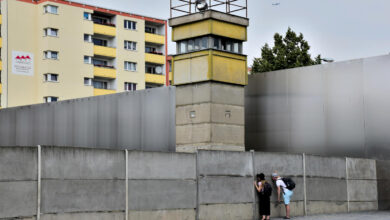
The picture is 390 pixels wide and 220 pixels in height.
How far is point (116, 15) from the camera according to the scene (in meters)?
74.3

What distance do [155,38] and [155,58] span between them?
2.52 meters

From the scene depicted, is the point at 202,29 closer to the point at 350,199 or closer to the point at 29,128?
the point at 350,199

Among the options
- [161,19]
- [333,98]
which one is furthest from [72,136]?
[161,19]

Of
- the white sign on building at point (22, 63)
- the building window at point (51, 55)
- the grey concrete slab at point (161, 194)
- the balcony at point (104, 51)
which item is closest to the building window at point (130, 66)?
the balcony at point (104, 51)

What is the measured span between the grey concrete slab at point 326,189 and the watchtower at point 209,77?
11.2ft

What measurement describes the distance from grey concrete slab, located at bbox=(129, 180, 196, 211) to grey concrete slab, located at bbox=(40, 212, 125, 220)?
0.50 metres

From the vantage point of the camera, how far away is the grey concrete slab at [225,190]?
1870 cm

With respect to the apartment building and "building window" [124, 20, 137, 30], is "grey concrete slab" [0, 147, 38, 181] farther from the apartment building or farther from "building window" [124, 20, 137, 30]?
"building window" [124, 20, 137, 30]

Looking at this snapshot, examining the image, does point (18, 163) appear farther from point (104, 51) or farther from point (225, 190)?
point (104, 51)

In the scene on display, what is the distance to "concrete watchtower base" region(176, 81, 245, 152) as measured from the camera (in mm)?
23766

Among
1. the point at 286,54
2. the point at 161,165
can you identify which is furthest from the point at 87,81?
the point at 161,165

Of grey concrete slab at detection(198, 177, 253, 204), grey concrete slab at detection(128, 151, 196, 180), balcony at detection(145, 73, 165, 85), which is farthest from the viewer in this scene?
balcony at detection(145, 73, 165, 85)

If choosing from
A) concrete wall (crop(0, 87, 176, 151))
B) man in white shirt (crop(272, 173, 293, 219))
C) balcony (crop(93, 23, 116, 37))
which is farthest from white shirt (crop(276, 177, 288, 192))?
balcony (crop(93, 23, 116, 37))

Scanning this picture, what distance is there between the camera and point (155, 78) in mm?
78562
